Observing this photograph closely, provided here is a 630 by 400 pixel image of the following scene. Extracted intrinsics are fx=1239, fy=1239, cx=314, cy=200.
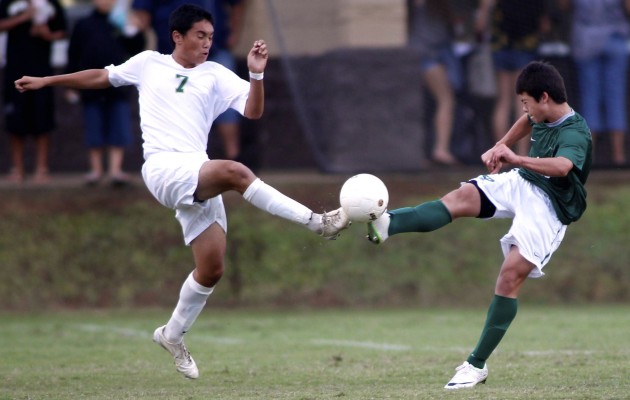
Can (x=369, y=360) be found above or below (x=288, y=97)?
below

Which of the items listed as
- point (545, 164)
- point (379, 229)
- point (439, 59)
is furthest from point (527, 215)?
point (439, 59)

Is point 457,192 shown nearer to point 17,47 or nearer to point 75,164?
point 17,47

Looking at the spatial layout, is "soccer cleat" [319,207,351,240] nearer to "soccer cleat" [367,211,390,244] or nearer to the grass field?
"soccer cleat" [367,211,390,244]

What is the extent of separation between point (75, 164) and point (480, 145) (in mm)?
5146

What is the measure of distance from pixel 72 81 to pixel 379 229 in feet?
7.72

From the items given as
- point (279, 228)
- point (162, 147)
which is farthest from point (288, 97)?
point (162, 147)

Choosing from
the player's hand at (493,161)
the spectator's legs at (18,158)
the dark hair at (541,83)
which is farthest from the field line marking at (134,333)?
the dark hair at (541,83)

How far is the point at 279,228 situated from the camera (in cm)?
1496

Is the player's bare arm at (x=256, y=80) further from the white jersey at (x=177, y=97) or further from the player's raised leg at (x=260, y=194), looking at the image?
the player's raised leg at (x=260, y=194)

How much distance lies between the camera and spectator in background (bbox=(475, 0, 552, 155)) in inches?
583

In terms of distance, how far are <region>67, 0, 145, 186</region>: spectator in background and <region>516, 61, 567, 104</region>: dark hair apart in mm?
6943

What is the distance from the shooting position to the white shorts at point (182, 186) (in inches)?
315

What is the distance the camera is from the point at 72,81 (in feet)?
27.6

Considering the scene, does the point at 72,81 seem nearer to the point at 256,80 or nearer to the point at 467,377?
the point at 256,80
